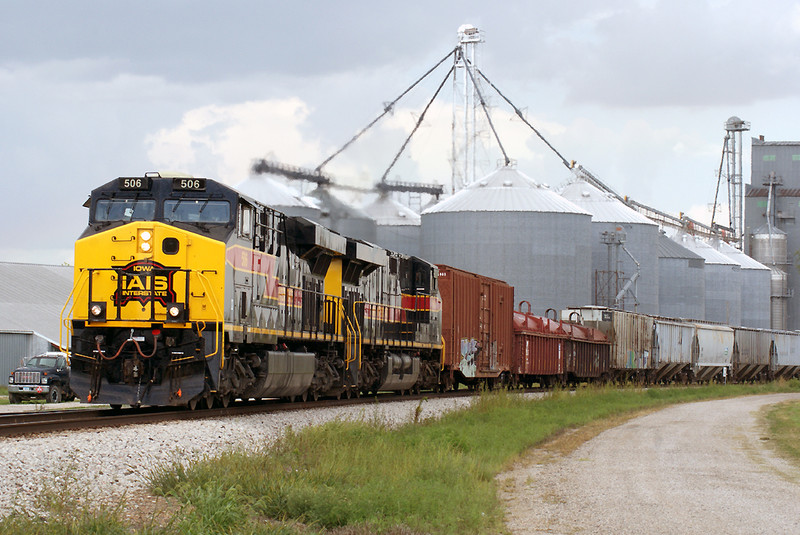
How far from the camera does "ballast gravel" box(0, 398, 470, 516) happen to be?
10148 mm

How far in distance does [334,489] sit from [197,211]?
7917 mm

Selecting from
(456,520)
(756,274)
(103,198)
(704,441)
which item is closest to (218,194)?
(103,198)

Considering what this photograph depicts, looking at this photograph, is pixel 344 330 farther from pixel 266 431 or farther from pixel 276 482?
pixel 276 482

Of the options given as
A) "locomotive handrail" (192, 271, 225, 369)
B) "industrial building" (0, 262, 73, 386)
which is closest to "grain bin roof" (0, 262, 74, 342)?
"industrial building" (0, 262, 73, 386)

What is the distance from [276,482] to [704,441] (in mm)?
11536

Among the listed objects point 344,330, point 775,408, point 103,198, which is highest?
point 103,198

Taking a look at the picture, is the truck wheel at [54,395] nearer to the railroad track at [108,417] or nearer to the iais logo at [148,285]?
the railroad track at [108,417]

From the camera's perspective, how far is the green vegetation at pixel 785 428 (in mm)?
18648

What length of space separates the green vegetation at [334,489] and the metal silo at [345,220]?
1379 inches

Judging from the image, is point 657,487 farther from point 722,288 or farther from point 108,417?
point 722,288

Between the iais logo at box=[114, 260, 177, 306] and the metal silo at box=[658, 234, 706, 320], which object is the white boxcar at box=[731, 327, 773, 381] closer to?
the metal silo at box=[658, 234, 706, 320]

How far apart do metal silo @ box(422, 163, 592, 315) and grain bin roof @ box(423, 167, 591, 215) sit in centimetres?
6

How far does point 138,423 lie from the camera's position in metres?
15.5

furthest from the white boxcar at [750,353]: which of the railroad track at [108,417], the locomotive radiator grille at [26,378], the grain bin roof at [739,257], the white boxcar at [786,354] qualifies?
the railroad track at [108,417]
